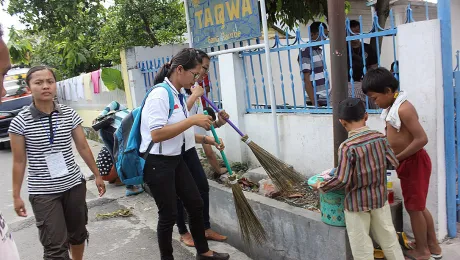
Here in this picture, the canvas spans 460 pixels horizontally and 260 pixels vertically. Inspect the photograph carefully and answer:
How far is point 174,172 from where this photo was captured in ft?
9.42

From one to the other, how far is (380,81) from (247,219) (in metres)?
1.55

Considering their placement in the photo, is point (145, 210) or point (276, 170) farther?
point (145, 210)

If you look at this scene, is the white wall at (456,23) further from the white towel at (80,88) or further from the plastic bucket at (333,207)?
the white towel at (80,88)

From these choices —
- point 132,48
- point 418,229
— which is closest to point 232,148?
point 418,229

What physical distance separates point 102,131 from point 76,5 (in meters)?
3.73

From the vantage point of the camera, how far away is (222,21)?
4594 millimetres

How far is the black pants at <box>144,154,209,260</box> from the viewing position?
278 cm

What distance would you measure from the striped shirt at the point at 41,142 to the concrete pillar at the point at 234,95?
2156 mm

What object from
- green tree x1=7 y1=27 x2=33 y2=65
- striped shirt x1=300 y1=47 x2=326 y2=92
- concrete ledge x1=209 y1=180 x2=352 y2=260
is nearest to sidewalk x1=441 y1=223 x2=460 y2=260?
concrete ledge x1=209 y1=180 x2=352 y2=260

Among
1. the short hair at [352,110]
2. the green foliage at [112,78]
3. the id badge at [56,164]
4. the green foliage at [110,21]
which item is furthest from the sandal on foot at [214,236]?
the green foliage at [112,78]

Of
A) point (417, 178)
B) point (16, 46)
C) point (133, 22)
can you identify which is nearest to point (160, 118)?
point (417, 178)

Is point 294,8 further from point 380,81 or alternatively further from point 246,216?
point 246,216

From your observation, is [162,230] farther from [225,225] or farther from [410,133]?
[410,133]

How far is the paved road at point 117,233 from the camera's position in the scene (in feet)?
12.1
